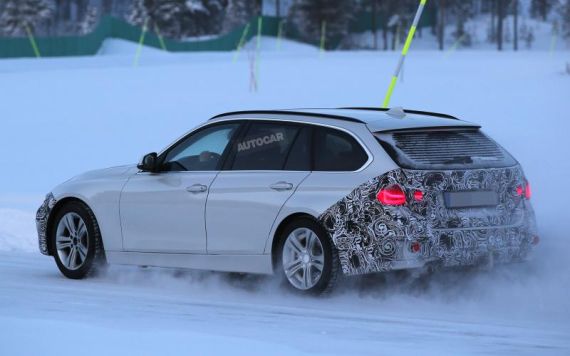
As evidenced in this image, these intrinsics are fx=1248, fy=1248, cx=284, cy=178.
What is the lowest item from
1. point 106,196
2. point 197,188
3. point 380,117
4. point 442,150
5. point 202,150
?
point 106,196

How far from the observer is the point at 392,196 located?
8.89 m

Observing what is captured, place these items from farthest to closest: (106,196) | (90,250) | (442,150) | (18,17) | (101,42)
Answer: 1. (18,17)
2. (101,42)
3. (90,250)
4. (106,196)
5. (442,150)

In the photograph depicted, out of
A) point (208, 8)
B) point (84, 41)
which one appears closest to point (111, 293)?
point (84, 41)

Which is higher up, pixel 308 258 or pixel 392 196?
pixel 392 196

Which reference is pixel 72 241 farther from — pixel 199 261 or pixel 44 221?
pixel 199 261

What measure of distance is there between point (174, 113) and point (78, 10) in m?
145

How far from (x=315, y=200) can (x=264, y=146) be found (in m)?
0.97

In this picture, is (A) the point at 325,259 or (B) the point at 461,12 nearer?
(A) the point at 325,259

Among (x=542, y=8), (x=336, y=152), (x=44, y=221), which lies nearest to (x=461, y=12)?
(x=542, y=8)

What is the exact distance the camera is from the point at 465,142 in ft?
31.3

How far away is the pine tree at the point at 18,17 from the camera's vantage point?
404 ft

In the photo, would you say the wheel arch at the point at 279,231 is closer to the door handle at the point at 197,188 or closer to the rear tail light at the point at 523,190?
the door handle at the point at 197,188

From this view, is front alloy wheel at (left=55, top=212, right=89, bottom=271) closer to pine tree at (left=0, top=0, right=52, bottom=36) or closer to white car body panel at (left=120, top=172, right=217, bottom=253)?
white car body panel at (left=120, top=172, right=217, bottom=253)

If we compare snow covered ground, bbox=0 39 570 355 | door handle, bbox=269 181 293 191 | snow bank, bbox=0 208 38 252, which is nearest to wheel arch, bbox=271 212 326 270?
door handle, bbox=269 181 293 191
